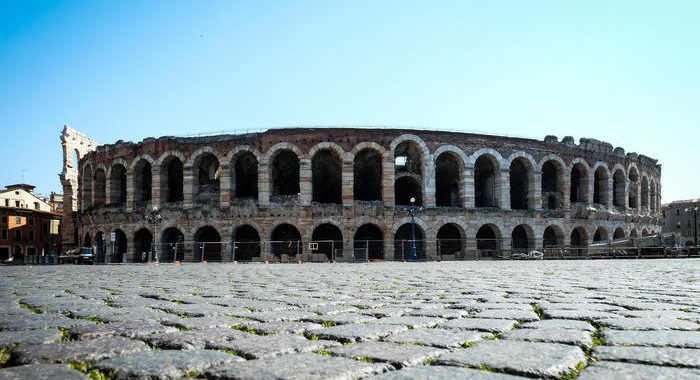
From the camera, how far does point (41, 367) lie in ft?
7.52

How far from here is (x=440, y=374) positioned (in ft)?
7.09

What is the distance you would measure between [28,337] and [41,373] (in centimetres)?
111

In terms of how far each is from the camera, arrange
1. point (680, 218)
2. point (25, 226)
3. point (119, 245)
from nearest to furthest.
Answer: point (119, 245)
point (25, 226)
point (680, 218)

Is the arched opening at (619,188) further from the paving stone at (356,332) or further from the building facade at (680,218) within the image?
the building facade at (680,218)

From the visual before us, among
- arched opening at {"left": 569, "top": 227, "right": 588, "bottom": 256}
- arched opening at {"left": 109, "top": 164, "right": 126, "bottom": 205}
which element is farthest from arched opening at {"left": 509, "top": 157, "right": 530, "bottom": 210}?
arched opening at {"left": 109, "top": 164, "right": 126, "bottom": 205}

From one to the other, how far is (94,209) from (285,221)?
1482cm

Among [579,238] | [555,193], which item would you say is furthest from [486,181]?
[579,238]

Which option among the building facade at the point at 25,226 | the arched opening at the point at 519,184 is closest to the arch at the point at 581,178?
the arched opening at the point at 519,184

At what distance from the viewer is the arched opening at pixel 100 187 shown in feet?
117

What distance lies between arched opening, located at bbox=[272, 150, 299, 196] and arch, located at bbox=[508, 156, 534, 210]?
14158 mm

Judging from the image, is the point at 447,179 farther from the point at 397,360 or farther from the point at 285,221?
the point at 397,360

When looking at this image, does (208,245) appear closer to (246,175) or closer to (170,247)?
(170,247)

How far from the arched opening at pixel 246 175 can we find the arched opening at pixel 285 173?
149 cm

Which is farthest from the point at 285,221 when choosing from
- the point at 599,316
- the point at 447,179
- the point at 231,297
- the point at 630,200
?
the point at 630,200
